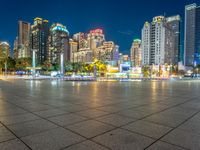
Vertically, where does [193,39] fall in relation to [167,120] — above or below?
above

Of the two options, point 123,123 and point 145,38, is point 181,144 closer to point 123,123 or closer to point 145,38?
point 123,123

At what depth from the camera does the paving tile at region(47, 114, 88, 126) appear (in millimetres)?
5372

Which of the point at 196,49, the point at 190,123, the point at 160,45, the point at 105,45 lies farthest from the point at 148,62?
the point at 190,123

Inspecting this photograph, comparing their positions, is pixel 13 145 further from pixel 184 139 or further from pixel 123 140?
pixel 184 139

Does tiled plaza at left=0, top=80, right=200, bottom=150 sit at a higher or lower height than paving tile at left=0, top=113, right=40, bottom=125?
lower

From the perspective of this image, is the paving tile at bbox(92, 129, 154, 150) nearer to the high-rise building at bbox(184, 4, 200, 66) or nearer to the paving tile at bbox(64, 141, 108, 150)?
the paving tile at bbox(64, 141, 108, 150)

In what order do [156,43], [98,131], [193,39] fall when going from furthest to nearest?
[193,39] < [156,43] < [98,131]

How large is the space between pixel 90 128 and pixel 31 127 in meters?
1.64

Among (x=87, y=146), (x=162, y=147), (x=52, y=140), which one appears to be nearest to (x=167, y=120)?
(x=162, y=147)

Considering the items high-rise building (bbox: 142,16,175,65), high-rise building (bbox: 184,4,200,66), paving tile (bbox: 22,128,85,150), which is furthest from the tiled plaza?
high-rise building (bbox: 184,4,200,66)

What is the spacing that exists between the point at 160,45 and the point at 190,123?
494ft

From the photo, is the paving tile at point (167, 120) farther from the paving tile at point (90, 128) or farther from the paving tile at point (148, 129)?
the paving tile at point (90, 128)

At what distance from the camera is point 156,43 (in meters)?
146

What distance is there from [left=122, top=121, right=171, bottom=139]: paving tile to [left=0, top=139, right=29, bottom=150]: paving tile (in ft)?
8.73
